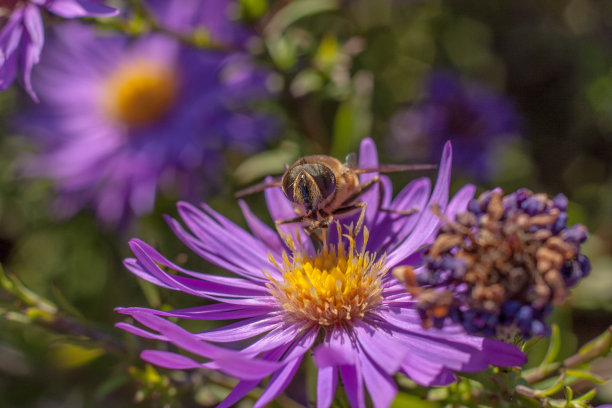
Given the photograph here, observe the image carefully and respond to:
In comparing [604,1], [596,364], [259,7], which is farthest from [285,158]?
[604,1]

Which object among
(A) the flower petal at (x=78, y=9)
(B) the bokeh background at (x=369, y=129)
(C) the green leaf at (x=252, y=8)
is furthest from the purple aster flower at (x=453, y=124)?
(A) the flower petal at (x=78, y=9)

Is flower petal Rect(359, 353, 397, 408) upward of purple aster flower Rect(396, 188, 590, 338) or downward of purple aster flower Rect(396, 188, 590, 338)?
downward

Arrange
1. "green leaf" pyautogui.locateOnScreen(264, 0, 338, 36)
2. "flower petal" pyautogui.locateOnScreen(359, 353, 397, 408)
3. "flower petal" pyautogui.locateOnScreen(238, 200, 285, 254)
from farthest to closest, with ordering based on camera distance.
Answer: "green leaf" pyautogui.locateOnScreen(264, 0, 338, 36)
"flower petal" pyautogui.locateOnScreen(238, 200, 285, 254)
"flower petal" pyautogui.locateOnScreen(359, 353, 397, 408)

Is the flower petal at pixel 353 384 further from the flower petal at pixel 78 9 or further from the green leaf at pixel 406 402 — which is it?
the flower petal at pixel 78 9

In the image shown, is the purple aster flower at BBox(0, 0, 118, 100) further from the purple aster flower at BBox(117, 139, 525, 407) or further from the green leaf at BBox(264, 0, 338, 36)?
the green leaf at BBox(264, 0, 338, 36)

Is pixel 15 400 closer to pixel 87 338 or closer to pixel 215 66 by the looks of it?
pixel 87 338

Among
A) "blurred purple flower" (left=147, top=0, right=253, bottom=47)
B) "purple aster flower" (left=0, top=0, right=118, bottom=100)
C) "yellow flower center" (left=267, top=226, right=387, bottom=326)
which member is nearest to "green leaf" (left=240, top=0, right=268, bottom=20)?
"blurred purple flower" (left=147, top=0, right=253, bottom=47)
